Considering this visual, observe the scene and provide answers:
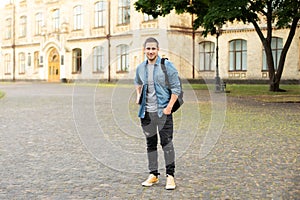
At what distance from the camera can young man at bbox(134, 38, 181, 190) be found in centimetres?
534

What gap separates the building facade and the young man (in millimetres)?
24855

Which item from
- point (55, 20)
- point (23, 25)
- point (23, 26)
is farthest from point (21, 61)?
point (55, 20)

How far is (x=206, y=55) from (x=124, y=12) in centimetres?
918

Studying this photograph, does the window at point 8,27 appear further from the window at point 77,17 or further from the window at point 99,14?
the window at point 99,14

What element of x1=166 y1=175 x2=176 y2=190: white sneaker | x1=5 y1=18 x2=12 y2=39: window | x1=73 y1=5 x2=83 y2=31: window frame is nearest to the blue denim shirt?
x1=166 y1=175 x2=176 y2=190: white sneaker

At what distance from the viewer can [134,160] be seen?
7145 mm

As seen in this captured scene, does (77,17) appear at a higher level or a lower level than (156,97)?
higher

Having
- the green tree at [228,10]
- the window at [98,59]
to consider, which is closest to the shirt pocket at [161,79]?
the green tree at [228,10]

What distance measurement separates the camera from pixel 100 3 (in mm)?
47062

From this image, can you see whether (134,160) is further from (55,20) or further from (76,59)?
(55,20)

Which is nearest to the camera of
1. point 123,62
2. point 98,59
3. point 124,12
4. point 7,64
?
point 123,62

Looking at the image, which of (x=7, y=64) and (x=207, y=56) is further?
(x=7, y=64)

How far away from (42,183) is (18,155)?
1977 millimetres

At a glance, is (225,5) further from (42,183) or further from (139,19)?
(139,19)
